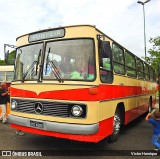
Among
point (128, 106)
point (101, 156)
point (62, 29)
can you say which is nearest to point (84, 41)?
point (62, 29)

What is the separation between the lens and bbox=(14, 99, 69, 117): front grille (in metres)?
5.54

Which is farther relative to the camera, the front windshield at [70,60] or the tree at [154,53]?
the tree at [154,53]

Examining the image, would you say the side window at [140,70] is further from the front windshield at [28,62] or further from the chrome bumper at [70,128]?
the chrome bumper at [70,128]

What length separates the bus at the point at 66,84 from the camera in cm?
544

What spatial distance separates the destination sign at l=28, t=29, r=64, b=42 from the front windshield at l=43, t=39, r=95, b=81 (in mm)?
175

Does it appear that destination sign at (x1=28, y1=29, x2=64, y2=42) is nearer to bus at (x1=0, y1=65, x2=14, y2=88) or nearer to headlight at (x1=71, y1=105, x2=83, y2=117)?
headlight at (x1=71, y1=105, x2=83, y2=117)

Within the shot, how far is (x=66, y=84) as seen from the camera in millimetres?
5586

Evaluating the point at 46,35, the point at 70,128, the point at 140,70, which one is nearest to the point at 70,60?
the point at 46,35

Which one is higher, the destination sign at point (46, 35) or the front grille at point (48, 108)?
the destination sign at point (46, 35)

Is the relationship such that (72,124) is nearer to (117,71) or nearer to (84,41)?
(84,41)

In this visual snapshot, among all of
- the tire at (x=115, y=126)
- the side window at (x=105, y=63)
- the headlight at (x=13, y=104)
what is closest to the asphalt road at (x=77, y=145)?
the tire at (x=115, y=126)

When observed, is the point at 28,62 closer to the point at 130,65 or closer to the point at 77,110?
the point at 77,110

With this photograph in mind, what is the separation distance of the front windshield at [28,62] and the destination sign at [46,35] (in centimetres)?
18

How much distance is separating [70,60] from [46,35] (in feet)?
3.19
